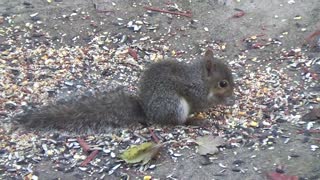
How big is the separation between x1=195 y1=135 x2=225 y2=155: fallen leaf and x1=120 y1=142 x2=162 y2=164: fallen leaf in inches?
12.3

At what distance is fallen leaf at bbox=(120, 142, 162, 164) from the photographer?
16.6 feet

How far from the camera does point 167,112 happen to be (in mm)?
5621

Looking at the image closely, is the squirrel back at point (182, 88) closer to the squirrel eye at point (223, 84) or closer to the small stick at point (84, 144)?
the squirrel eye at point (223, 84)

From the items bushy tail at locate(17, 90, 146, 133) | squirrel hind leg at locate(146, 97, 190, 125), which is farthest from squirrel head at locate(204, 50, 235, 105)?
bushy tail at locate(17, 90, 146, 133)

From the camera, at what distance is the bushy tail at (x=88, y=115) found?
548 cm

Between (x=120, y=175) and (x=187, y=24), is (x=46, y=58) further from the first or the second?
(x=120, y=175)

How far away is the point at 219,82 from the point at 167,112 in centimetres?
58

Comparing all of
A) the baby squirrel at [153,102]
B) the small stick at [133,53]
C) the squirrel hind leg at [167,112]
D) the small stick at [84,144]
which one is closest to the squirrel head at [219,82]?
the baby squirrel at [153,102]

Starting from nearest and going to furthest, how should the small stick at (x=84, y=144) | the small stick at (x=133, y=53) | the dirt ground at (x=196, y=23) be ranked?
1. the small stick at (x=84, y=144)
2. the small stick at (x=133, y=53)
3. the dirt ground at (x=196, y=23)

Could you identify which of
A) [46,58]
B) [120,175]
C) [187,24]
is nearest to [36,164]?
[120,175]

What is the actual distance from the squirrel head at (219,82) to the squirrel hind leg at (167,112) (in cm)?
34

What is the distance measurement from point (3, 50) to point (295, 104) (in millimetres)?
2712

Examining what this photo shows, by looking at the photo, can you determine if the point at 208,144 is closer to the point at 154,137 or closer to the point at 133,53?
the point at 154,137

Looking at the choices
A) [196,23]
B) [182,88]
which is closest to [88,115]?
[182,88]
